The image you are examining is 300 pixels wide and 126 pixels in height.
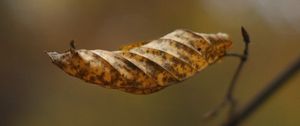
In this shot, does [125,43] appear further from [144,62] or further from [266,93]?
[266,93]

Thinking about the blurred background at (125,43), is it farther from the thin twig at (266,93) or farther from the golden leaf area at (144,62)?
the thin twig at (266,93)

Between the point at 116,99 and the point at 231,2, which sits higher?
the point at 231,2

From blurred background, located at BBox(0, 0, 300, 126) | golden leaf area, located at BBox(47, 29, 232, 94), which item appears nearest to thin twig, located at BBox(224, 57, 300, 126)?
golden leaf area, located at BBox(47, 29, 232, 94)

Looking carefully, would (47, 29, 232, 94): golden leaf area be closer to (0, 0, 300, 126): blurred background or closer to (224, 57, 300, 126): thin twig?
(224, 57, 300, 126): thin twig

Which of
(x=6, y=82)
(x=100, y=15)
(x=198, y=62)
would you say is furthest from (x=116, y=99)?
(x=198, y=62)

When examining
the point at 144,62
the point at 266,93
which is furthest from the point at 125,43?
the point at 266,93

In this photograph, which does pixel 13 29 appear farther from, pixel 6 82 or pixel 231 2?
pixel 231 2

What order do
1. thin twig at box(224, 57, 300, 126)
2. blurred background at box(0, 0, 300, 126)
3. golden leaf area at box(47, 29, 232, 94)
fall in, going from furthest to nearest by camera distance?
blurred background at box(0, 0, 300, 126) → golden leaf area at box(47, 29, 232, 94) → thin twig at box(224, 57, 300, 126)
